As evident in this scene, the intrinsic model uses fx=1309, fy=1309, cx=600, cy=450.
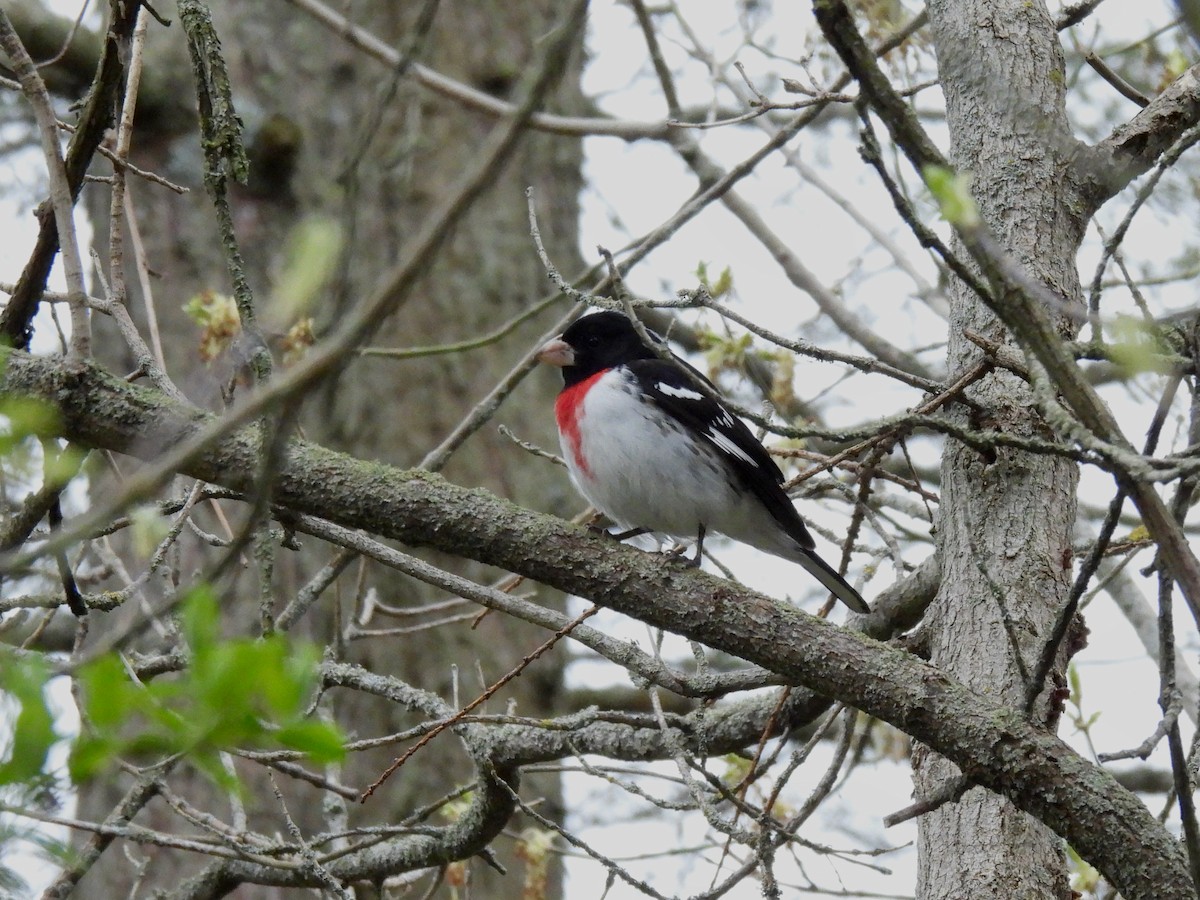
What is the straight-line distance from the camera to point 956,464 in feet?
9.62

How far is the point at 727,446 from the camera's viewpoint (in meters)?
4.25

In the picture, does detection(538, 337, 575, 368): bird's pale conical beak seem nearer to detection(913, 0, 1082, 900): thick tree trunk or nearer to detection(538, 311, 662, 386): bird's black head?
detection(538, 311, 662, 386): bird's black head

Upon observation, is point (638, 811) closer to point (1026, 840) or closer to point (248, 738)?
point (1026, 840)

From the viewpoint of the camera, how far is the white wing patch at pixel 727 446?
13.9ft

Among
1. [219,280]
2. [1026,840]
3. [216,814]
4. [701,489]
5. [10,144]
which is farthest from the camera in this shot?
[10,144]

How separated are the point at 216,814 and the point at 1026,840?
12.1ft

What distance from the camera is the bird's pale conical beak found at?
4.47 meters

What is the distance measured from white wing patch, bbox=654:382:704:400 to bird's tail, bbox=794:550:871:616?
637 mm

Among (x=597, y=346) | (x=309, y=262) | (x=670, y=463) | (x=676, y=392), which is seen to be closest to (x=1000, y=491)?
(x=670, y=463)

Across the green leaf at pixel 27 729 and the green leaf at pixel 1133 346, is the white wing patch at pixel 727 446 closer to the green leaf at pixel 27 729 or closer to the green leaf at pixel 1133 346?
the green leaf at pixel 1133 346

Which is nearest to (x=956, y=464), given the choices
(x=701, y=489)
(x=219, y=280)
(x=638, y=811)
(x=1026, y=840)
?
(x=1026, y=840)

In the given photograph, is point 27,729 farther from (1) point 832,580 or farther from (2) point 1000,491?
(1) point 832,580

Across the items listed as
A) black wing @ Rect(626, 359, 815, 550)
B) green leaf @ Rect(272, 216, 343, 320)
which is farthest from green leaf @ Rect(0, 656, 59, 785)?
black wing @ Rect(626, 359, 815, 550)

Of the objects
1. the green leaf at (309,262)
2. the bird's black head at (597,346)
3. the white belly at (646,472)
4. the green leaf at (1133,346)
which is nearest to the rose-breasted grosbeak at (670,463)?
the white belly at (646,472)
